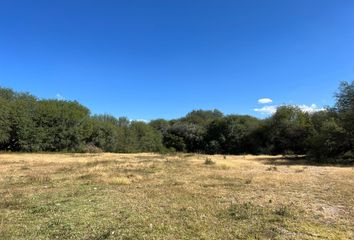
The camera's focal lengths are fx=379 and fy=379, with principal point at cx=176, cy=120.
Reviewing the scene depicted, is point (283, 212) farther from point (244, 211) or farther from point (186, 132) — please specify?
point (186, 132)

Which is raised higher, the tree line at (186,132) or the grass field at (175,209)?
the tree line at (186,132)

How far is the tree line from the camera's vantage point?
32000 millimetres

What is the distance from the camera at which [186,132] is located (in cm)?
7362

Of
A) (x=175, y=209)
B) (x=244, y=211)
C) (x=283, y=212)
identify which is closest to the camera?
(x=283, y=212)

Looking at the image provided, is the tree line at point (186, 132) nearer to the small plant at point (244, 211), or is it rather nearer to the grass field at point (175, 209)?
the grass field at point (175, 209)

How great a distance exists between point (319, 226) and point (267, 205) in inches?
85.1

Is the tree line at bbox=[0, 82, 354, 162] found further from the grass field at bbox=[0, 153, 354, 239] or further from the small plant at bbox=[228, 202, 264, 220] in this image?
the small plant at bbox=[228, 202, 264, 220]

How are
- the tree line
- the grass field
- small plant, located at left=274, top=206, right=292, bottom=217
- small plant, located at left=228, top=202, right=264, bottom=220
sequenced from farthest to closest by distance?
the tree line < small plant, located at left=274, top=206, right=292, bottom=217 < small plant, located at left=228, top=202, right=264, bottom=220 < the grass field

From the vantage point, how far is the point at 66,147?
155 feet

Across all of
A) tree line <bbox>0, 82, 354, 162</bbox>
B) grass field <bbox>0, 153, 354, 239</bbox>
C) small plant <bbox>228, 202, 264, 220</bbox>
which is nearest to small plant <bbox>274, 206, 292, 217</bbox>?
grass field <bbox>0, 153, 354, 239</bbox>

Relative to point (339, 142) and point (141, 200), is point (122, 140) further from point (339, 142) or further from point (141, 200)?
point (141, 200)

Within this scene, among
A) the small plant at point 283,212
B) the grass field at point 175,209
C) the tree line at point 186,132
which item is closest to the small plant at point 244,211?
the grass field at point 175,209

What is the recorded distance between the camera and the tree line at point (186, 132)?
3200cm

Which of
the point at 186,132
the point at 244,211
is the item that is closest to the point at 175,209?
the point at 244,211
